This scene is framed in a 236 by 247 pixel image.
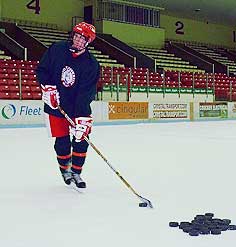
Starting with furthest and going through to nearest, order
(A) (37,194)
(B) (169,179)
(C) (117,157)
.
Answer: (C) (117,157) → (B) (169,179) → (A) (37,194)

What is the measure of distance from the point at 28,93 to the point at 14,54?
4.32 m

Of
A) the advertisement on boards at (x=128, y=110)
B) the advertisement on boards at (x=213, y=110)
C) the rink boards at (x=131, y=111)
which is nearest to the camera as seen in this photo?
the rink boards at (x=131, y=111)

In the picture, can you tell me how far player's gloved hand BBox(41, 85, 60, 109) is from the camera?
336 centimetres

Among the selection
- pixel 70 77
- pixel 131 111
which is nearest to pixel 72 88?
pixel 70 77

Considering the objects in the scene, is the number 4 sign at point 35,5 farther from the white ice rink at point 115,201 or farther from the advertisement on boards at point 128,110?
the white ice rink at point 115,201

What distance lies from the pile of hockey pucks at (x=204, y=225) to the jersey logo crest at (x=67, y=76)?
4.44ft

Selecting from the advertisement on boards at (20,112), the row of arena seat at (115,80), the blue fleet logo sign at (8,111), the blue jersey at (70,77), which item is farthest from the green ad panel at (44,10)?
the blue jersey at (70,77)

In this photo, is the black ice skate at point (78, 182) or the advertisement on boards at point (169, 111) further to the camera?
the advertisement on boards at point (169, 111)

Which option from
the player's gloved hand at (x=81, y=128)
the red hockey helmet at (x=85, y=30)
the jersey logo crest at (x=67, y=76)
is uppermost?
the red hockey helmet at (x=85, y=30)

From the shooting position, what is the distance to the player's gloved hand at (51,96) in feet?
11.0

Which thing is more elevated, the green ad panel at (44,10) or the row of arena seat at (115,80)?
the green ad panel at (44,10)

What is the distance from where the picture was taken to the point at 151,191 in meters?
3.39

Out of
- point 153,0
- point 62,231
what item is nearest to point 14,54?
point 153,0

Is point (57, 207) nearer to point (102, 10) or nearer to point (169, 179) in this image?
point (169, 179)
